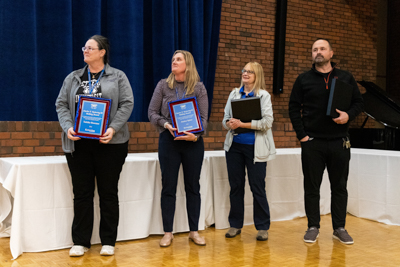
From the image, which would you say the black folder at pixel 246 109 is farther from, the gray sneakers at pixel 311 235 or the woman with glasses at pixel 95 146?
the gray sneakers at pixel 311 235

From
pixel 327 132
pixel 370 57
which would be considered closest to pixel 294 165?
pixel 327 132

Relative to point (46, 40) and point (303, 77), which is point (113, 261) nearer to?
point (303, 77)

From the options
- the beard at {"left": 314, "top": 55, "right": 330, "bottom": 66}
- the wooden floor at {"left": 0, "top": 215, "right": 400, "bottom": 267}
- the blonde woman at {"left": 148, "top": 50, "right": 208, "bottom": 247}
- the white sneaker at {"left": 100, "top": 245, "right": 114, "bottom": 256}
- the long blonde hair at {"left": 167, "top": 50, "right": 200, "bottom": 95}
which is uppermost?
the beard at {"left": 314, "top": 55, "right": 330, "bottom": 66}

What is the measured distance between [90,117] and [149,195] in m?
1.05

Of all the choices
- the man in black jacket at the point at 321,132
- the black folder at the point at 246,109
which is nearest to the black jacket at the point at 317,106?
the man in black jacket at the point at 321,132

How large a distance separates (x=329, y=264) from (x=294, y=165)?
1.69m

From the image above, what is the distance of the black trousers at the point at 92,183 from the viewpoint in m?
2.91

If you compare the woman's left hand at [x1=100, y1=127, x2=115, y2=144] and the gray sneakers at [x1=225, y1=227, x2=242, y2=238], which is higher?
the woman's left hand at [x1=100, y1=127, x2=115, y2=144]

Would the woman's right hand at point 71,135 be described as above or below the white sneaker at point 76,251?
above

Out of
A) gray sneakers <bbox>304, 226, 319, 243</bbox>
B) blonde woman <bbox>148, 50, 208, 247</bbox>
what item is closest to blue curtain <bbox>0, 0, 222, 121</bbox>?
blonde woman <bbox>148, 50, 208, 247</bbox>

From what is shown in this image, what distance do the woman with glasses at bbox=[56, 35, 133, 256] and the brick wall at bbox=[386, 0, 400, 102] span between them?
6.75m

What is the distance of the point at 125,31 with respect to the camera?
15.0 ft

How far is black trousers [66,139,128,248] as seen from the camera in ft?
9.55

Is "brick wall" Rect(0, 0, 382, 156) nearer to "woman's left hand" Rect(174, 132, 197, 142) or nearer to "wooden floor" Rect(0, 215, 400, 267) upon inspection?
"wooden floor" Rect(0, 215, 400, 267)
